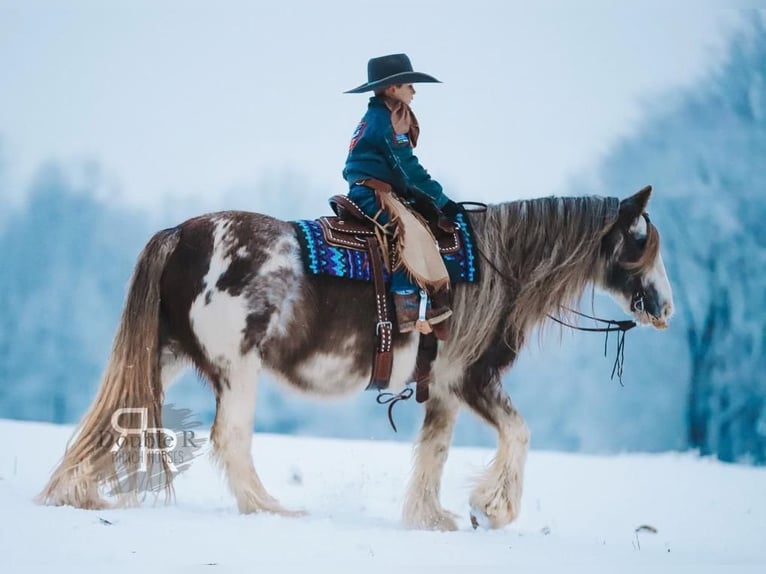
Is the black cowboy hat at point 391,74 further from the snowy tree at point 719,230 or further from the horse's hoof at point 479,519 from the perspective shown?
the snowy tree at point 719,230

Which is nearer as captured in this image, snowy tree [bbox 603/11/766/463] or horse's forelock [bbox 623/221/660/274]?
horse's forelock [bbox 623/221/660/274]

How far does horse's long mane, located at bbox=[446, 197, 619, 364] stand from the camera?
489 centimetres

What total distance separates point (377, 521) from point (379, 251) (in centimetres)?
151

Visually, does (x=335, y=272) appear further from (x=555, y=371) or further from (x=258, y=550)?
(x=555, y=371)

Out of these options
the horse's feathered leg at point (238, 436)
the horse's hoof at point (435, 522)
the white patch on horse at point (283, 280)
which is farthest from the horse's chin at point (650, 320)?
the horse's feathered leg at point (238, 436)

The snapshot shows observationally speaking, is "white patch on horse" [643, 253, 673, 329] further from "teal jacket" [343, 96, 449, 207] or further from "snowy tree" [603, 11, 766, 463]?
"snowy tree" [603, 11, 766, 463]

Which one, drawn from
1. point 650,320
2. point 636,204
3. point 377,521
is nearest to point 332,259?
point 377,521

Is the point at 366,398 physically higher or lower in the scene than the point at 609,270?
lower

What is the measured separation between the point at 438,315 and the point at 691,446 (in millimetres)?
6685

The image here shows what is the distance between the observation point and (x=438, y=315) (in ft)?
15.5

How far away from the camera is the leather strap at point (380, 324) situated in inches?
184

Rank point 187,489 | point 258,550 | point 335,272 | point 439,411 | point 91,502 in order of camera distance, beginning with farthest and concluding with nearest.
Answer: point 187,489 → point 439,411 → point 335,272 → point 91,502 → point 258,550

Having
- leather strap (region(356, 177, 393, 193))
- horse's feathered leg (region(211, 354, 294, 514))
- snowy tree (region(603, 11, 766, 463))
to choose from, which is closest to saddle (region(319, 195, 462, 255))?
leather strap (region(356, 177, 393, 193))

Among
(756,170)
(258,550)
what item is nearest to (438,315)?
(258,550)
